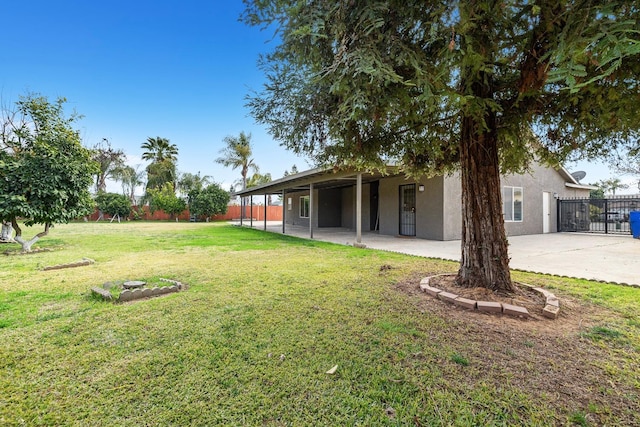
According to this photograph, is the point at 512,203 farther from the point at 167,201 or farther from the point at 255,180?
the point at 167,201

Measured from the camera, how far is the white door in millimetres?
13719

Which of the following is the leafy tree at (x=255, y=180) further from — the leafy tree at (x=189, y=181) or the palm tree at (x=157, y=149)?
the palm tree at (x=157, y=149)

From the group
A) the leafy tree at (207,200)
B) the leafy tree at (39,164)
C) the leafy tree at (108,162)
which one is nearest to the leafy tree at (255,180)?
the leafy tree at (207,200)

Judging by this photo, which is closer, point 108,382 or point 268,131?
point 108,382

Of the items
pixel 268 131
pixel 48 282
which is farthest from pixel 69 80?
pixel 268 131

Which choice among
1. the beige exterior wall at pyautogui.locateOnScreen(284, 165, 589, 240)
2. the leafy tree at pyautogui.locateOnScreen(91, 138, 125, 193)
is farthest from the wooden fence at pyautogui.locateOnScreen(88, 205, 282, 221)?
the beige exterior wall at pyautogui.locateOnScreen(284, 165, 589, 240)

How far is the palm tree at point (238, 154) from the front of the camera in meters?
28.1

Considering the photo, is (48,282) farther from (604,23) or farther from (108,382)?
(604,23)

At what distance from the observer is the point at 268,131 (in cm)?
425

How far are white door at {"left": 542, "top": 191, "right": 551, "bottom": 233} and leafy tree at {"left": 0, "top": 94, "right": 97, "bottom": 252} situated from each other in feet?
59.5

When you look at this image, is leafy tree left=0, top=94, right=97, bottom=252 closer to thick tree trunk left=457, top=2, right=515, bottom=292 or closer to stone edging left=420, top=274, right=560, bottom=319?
stone edging left=420, top=274, right=560, bottom=319

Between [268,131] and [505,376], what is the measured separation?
3.84 m

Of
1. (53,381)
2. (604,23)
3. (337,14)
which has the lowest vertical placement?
(53,381)

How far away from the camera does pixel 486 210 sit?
3.82m
